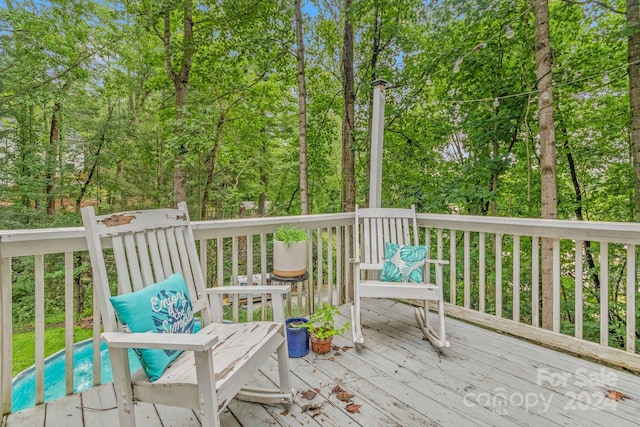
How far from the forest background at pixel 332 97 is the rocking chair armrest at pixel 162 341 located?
3.22 metres

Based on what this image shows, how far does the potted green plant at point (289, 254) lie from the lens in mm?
2363

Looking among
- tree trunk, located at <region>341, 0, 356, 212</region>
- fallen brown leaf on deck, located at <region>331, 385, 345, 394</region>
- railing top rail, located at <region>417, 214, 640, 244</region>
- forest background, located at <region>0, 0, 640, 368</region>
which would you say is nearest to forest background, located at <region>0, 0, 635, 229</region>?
forest background, located at <region>0, 0, 640, 368</region>

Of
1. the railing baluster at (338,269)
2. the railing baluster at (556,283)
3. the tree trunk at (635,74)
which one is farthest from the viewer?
the tree trunk at (635,74)

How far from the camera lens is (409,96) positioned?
15.9ft

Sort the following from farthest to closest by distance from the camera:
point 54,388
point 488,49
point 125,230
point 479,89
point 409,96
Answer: point 409,96 → point 479,89 → point 488,49 → point 54,388 → point 125,230

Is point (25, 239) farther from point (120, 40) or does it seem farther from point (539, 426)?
point (120, 40)

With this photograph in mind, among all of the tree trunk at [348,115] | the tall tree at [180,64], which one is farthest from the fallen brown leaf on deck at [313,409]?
the tall tree at [180,64]

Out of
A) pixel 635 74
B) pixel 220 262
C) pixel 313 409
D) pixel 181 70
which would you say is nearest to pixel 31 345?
pixel 220 262

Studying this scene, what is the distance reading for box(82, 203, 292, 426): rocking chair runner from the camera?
1.12 meters

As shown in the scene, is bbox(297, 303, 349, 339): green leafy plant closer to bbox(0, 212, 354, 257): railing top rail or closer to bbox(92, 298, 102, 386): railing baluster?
bbox(0, 212, 354, 257): railing top rail

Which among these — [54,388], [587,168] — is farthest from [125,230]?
[587,168]

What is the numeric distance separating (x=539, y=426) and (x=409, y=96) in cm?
435

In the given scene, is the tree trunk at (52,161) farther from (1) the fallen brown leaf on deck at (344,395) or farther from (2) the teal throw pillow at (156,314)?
(1) the fallen brown leaf on deck at (344,395)

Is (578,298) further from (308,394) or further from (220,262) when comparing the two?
(220,262)
